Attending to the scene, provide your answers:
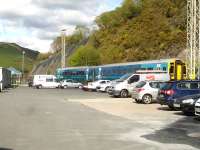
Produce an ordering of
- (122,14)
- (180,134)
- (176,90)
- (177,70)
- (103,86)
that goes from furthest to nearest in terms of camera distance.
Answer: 1. (122,14)
2. (103,86)
3. (177,70)
4. (176,90)
5. (180,134)

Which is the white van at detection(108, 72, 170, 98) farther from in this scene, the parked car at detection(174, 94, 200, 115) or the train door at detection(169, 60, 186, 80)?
the parked car at detection(174, 94, 200, 115)

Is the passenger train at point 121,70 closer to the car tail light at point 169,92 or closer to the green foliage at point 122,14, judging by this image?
the car tail light at point 169,92

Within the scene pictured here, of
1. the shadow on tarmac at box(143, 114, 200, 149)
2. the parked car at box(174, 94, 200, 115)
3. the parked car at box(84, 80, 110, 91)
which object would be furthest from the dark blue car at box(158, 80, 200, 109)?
the parked car at box(84, 80, 110, 91)

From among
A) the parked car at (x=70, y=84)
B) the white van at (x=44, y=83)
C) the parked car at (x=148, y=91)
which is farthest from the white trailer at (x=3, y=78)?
the parked car at (x=148, y=91)

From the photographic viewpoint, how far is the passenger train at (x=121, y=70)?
48000mm

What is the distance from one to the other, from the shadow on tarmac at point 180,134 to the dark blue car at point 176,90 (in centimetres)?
603

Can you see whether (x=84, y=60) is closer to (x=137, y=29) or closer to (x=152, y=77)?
(x=137, y=29)

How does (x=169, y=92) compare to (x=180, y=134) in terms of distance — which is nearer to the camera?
(x=180, y=134)

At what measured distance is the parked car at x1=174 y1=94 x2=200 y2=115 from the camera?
2268 cm

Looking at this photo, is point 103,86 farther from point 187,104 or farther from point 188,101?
point 188,101

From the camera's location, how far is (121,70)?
196 ft

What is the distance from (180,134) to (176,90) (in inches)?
417

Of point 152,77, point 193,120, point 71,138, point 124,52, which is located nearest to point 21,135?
point 71,138

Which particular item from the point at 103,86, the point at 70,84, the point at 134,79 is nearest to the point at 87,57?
the point at 70,84
